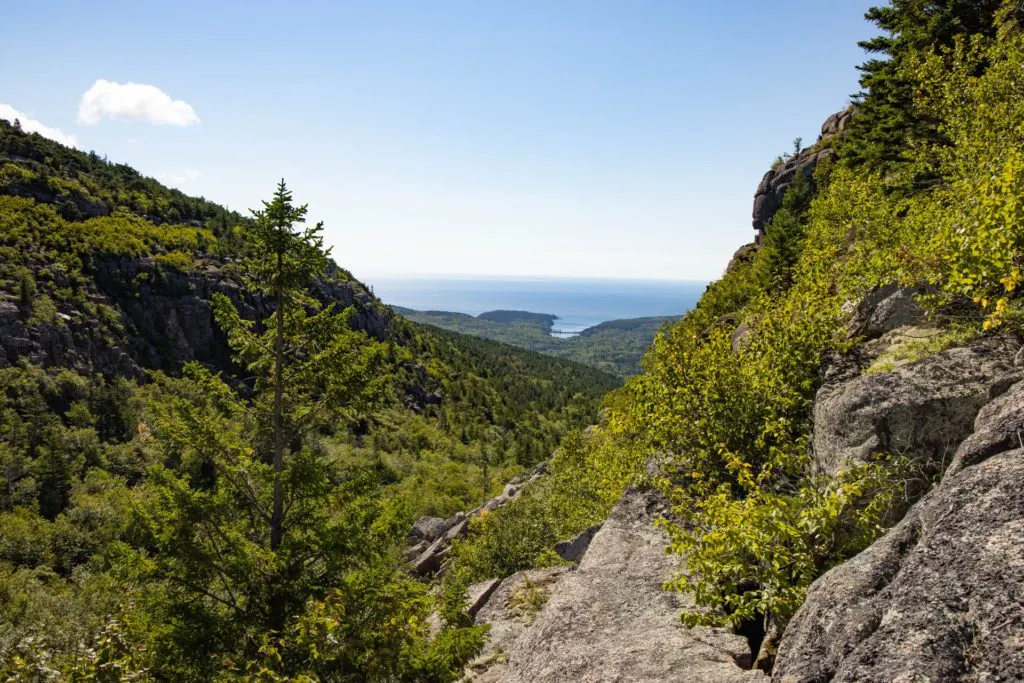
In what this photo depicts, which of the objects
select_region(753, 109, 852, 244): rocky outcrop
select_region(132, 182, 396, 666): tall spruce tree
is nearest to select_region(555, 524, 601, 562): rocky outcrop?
select_region(132, 182, 396, 666): tall spruce tree

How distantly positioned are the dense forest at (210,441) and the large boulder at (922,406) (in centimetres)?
1046

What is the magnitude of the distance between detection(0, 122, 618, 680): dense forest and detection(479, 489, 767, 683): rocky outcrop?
14.2 feet

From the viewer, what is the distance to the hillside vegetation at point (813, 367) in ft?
24.0

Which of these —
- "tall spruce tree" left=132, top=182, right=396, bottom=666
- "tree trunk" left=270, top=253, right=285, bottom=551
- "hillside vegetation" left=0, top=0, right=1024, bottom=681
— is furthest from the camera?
"tree trunk" left=270, top=253, right=285, bottom=551

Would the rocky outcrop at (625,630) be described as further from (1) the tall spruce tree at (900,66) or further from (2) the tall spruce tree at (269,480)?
(1) the tall spruce tree at (900,66)

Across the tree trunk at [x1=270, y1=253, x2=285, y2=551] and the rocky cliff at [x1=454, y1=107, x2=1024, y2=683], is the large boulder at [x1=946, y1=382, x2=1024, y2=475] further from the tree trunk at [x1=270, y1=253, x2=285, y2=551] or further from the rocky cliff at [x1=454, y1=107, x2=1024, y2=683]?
the tree trunk at [x1=270, y1=253, x2=285, y2=551]

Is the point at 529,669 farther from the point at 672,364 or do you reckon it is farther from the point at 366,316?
the point at 366,316

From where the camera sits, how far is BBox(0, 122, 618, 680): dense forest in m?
13.0

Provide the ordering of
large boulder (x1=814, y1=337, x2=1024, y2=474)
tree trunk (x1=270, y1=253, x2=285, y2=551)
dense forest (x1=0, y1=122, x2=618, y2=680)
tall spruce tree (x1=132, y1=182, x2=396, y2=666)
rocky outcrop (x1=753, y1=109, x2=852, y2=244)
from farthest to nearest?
rocky outcrop (x1=753, y1=109, x2=852, y2=244) < tree trunk (x1=270, y1=253, x2=285, y2=551) < tall spruce tree (x1=132, y1=182, x2=396, y2=666) < dense forest (x1=0, y1=122, x2=618, y2=680) < large boulder (x1=814, y1=337, x2=1024, y2=474)

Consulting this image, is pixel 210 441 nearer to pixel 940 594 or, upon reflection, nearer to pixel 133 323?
pixel 940 594

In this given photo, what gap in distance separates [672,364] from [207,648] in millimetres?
13988

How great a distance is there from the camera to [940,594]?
4.65 m

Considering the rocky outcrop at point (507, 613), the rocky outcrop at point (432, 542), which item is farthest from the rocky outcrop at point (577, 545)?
the rocky outcrop at point (432, 542)

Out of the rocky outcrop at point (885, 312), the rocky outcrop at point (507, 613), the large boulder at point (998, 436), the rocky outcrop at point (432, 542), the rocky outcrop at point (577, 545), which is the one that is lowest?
the rocky outcrop at point (432, 542)
